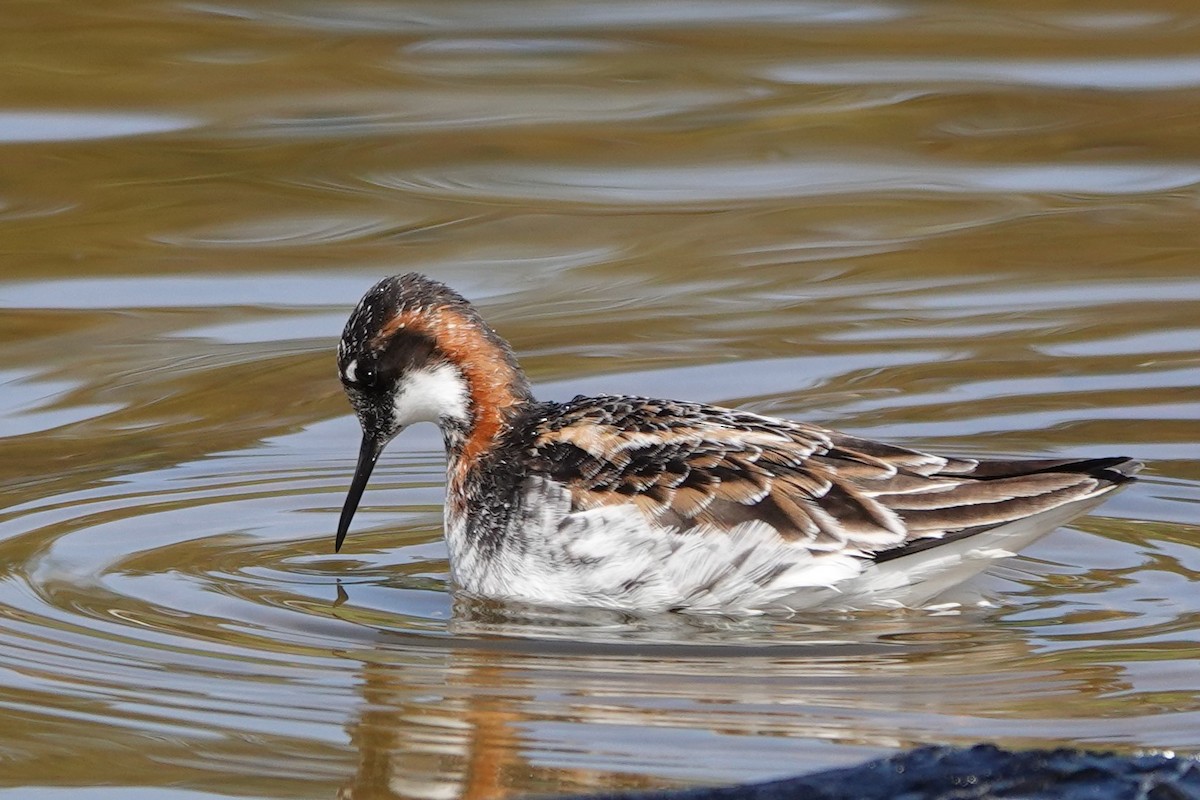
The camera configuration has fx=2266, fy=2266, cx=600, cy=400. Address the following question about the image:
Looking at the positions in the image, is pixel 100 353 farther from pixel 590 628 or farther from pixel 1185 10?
pixel 1185 10

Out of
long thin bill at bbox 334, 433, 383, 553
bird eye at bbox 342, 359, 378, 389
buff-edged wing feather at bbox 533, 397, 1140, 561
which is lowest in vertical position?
long thin bill at bbox 334, 433, 383, 553

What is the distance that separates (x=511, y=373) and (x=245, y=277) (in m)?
4.03

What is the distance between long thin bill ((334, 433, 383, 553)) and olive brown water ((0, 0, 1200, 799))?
0.14m

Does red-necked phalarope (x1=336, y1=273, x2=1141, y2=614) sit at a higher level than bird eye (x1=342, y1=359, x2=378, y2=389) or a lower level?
lower

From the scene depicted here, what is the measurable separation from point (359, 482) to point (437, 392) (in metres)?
0.52

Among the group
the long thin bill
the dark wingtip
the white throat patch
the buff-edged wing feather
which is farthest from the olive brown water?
the white throat patch

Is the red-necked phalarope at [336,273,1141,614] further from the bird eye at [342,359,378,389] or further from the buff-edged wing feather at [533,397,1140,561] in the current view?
the bird eye at [342,359,378,389]

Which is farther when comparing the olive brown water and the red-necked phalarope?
the red-necked phalarope

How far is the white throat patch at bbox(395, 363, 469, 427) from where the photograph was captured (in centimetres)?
941

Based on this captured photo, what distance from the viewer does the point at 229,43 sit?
1575cm

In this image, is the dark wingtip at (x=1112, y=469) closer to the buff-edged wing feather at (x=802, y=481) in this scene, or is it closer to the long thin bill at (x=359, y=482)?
the buff-edged wing feather at (x=802, y=481)

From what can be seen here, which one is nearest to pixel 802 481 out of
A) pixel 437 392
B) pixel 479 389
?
pixel 479 389

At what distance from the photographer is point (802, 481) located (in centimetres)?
845

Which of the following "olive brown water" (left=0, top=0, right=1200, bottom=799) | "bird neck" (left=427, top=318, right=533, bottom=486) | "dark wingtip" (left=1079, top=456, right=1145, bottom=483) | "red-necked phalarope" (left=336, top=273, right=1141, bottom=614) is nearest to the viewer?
"olive brown water" (left=0, top=0, right=1200, bottom=799)
